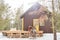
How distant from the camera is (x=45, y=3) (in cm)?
151

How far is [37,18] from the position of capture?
4.91 ft

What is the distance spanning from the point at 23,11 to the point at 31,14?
0.08 m

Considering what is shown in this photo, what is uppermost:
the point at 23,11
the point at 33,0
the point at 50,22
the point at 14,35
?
the point at 33,0

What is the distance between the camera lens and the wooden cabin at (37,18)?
147 centimetres

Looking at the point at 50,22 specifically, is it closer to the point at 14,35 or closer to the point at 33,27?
the point at 33,27

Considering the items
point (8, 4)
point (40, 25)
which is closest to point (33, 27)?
point (40, 25)

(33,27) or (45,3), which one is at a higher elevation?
(45,3)

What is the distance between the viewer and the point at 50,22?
1.49 meters

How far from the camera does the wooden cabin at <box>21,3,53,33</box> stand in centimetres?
147

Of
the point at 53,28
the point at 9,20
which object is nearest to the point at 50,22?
the point at 53,28

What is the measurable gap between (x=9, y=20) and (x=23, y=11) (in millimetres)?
162

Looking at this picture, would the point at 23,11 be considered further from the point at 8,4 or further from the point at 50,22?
the point at 50,22

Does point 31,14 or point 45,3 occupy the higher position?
point 45,3

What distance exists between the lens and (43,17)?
1.50 meters
